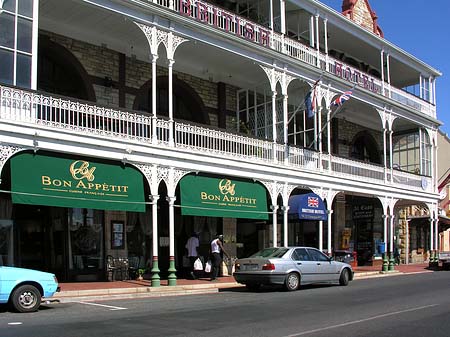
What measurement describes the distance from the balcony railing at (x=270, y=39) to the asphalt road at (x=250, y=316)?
376 inches

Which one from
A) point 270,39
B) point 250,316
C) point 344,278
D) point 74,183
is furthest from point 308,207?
point 250,316

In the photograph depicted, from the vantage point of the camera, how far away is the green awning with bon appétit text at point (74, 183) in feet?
47.3

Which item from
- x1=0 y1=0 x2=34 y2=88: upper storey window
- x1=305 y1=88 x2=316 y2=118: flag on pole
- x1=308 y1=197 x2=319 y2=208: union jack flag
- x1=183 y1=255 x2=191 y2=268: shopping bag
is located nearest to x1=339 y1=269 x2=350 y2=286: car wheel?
x1=308 y1=197 x2=319 y2=208: union jack flag

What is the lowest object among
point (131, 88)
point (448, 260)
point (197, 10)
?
point (448, 260)

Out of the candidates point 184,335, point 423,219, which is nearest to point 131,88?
point 184,335

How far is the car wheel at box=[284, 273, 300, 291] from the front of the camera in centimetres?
1675

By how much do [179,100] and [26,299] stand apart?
41.1 ft

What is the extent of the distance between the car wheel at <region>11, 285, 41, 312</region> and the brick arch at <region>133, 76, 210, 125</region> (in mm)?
10321

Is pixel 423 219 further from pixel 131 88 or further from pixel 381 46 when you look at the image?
pixel 131 88

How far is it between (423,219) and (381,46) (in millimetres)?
12765

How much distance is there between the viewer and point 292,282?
55.5 ft

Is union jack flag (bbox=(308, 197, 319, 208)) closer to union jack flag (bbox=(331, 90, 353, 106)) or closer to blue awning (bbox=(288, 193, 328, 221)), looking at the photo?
blue awning (bbox=(288, 193, 328, 221))

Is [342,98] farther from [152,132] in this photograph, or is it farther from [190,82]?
[152,132]

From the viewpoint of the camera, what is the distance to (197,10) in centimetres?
1920
